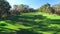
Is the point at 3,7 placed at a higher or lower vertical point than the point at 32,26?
higher

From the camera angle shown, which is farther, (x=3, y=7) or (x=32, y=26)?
(x=3, y=7)

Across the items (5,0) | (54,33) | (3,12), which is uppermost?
(5,0)

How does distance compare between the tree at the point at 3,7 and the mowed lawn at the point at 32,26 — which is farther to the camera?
the tree at the point at 3,7

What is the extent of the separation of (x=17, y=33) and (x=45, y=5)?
2973 cm

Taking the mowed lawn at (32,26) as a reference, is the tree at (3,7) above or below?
above

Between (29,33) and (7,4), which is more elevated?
(7,4)

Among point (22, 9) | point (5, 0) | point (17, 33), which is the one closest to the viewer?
point (17, 33)

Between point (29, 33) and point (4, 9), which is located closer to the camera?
point (29, 33)

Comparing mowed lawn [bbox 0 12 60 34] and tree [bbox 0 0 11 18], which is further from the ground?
tree [bbox 0 0 11 18]

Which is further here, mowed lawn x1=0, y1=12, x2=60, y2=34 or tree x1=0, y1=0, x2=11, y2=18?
tree x1=0, y1=0, x2=11, y2=18

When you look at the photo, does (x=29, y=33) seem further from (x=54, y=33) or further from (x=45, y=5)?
(x=45, y=5)

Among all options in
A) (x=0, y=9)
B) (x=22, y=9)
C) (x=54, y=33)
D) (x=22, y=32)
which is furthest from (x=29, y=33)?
(x=22, y=9)

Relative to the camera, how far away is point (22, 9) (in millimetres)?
39312

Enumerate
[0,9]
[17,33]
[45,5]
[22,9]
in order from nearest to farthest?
[17,33] < [0,9] < [22,9] < [45,5]
